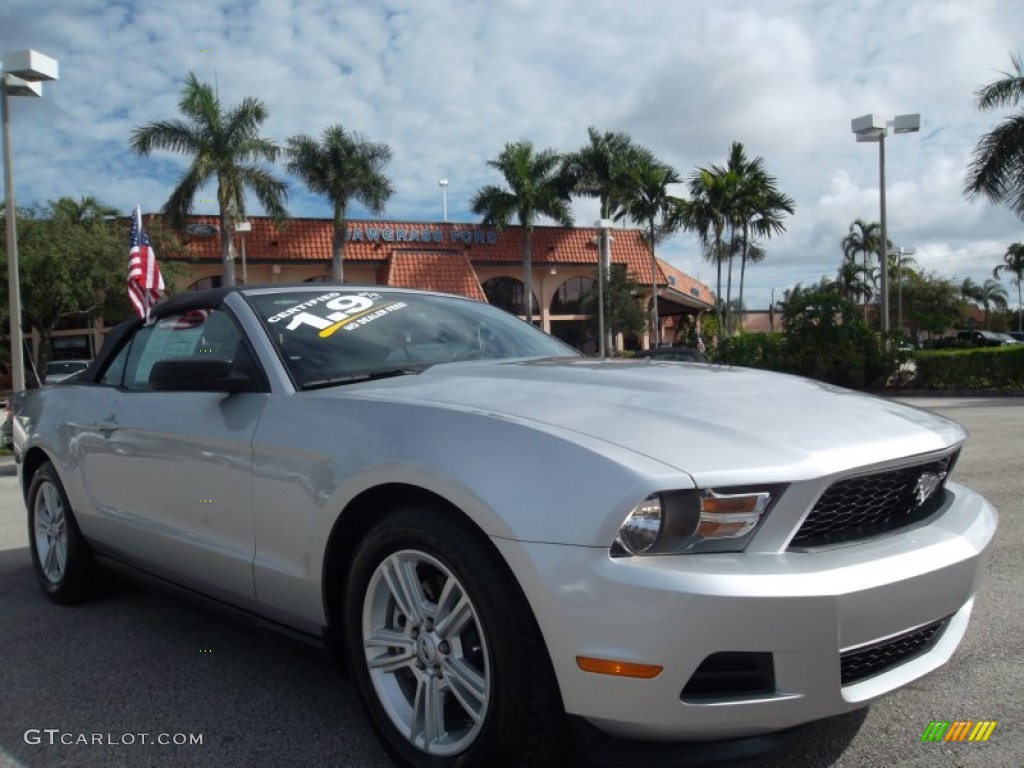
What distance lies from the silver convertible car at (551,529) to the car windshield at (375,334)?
0.06ft

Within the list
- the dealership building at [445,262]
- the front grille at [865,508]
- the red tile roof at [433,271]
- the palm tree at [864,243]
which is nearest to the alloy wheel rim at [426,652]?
the front grille at [865,508]

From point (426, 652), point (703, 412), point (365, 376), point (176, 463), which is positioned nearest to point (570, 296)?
point (176, 463)

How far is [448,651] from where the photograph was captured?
2.41m

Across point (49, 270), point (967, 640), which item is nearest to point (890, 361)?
point (967, 640)

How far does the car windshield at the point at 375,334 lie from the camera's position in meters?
3.17

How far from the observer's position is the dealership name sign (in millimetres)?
35656

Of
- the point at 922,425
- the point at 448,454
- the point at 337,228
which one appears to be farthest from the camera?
the point at 337,228

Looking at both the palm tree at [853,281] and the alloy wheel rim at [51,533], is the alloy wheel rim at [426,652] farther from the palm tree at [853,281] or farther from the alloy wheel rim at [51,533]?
the palm tree at [853,281]

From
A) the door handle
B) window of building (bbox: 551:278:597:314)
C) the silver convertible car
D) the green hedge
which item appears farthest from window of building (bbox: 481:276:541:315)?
the silver convertible car

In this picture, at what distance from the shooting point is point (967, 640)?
3.48 m

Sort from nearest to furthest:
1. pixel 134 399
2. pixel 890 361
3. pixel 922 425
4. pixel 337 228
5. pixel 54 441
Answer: pixel 922 425 → pixel 134 399 → pixel 54 441 → pixel 890 361 → pixel 337 228

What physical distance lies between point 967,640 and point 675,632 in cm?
224

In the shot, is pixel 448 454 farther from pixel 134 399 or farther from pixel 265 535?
pixel 134 399

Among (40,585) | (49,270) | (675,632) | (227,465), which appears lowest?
(40,585)
